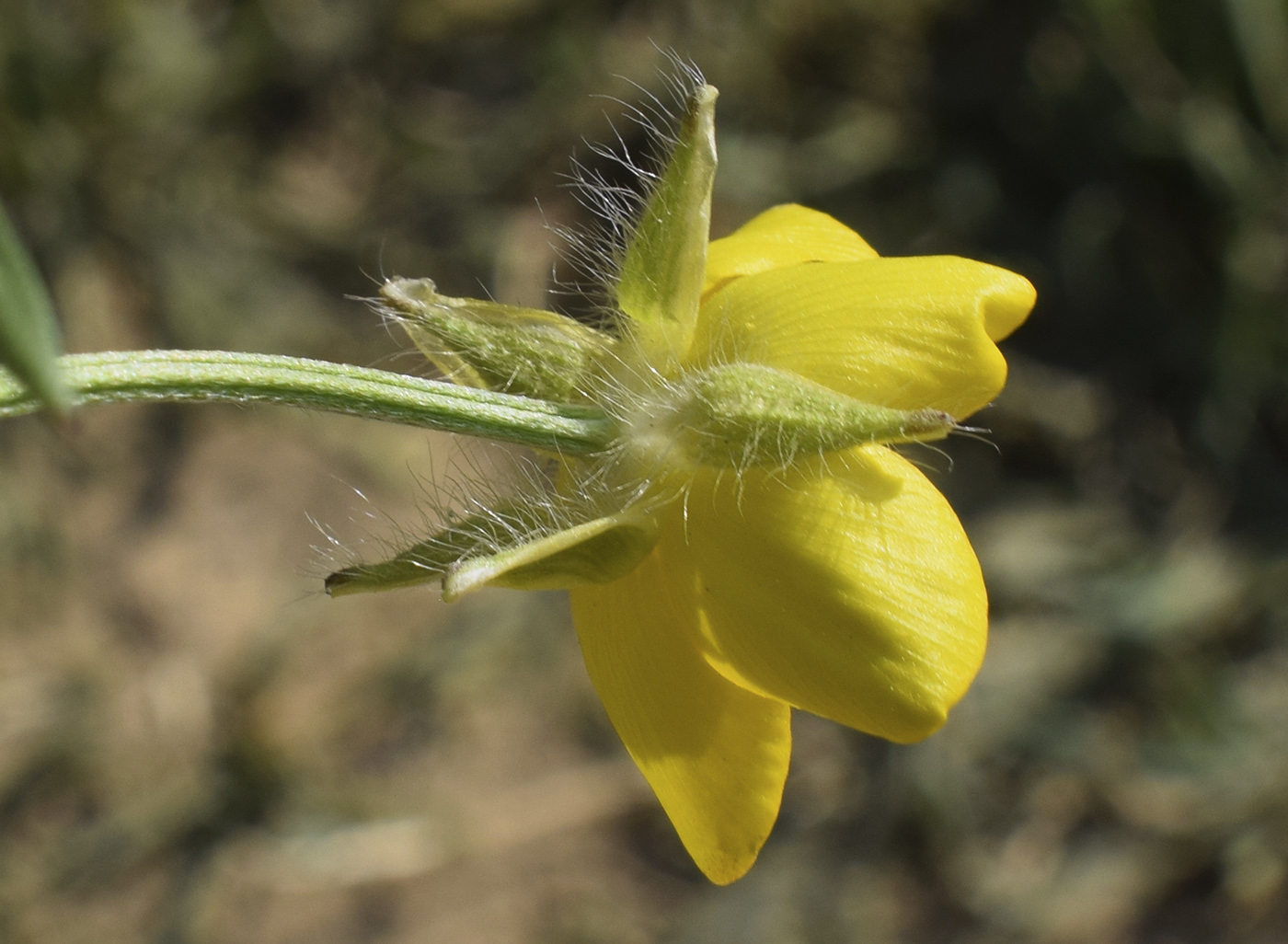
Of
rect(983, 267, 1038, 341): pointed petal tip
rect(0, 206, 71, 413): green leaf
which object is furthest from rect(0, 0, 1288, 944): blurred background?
rect(0, 206, 71, 413): green leaf

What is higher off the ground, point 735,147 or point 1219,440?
point 735,147

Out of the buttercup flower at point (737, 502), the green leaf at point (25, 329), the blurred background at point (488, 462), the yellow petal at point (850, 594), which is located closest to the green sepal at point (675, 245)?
the buttercup flower at point (737, 502)

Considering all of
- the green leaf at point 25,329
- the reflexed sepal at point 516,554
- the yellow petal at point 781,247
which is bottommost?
the reflexed sepal at point 516,554

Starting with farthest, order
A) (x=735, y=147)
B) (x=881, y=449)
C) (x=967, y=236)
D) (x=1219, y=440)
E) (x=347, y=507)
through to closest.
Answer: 1. (x=347, y=507)
2. (x=735, y=147)
3. (x=967, y=236)
4. (x=1219, y=440)
5. (x=881, y=449)

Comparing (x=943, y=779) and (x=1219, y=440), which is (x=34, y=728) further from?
(x=1219, y=440)

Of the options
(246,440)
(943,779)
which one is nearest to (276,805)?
(246,440)

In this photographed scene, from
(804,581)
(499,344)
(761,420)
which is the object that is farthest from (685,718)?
(499,344)

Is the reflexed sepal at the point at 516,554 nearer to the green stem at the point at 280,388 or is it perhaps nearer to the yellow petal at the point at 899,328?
the green stem at the point at 280,388
